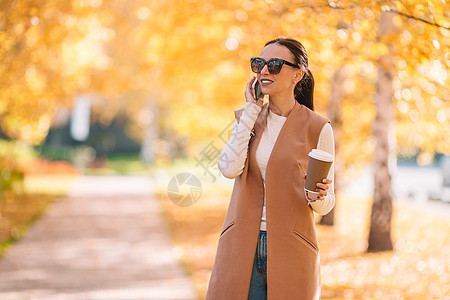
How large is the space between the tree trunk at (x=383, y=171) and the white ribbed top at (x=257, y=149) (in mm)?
6625

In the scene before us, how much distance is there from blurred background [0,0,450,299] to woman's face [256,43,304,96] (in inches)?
44.0

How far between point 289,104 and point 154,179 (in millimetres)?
22853

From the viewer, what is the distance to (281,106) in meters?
2.84

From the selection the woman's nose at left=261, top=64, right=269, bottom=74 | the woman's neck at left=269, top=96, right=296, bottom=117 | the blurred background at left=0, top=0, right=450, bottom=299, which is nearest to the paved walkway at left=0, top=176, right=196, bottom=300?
the blurred background at left=0, top=0, right=450, bottom=299

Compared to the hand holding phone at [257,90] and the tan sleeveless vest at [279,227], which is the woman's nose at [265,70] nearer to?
the hand holding phone at [257,90]

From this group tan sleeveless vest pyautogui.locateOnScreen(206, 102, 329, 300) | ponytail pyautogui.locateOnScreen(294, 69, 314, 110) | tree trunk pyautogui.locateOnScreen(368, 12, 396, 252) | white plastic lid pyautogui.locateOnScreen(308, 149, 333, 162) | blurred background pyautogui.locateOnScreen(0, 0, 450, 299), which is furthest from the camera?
tree trunk pyautogui.locateOnScreen(368, 12, 396, 252)

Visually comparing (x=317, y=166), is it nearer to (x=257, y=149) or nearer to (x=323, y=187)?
(x=323, y=187)

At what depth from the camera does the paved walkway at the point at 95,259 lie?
6418 mm

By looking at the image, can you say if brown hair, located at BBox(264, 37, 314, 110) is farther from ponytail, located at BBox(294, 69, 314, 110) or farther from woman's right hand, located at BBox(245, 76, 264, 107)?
woman's right hand, located at BBox(245, 76, 264, 107)

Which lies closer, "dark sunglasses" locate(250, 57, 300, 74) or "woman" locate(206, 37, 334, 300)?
"woman" locate(206, 37, 334, 300)

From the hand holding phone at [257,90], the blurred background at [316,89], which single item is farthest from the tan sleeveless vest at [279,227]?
the blurred background at [316,89]

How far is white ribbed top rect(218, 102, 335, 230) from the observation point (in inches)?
105

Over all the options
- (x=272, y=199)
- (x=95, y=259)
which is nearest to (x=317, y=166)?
(x=272, y=199)

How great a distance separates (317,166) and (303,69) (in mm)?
599
